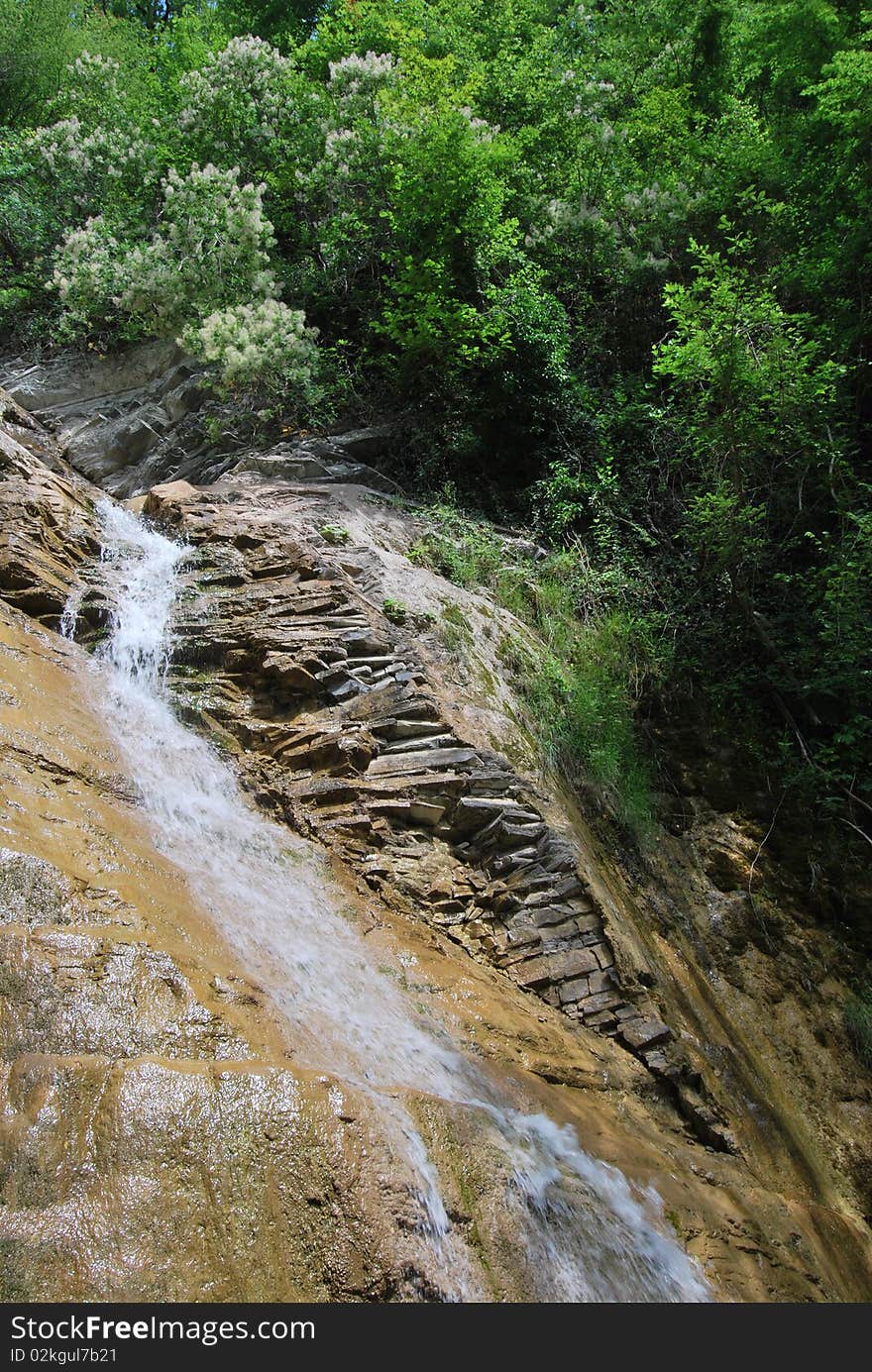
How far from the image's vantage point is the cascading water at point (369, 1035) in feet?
12.1

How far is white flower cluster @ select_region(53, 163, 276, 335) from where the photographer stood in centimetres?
1249

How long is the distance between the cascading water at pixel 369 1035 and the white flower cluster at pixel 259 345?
19.7ft

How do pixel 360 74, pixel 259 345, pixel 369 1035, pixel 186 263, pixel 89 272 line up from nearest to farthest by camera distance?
pixel 369 1035 → pixel 259 345 → pixel 186 263 → pixel 89 272 → pixel 360 74

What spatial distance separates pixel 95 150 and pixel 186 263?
14.3 feet

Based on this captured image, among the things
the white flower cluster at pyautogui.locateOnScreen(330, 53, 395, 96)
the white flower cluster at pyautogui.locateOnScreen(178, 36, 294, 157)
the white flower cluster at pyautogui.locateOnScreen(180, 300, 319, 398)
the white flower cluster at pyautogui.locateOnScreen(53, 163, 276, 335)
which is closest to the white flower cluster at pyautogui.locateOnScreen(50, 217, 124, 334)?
the white flower cluster at pyautogui.locateOnScreen(53, 163, 276, 335)

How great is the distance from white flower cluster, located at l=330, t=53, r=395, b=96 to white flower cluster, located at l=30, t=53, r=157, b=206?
3.64m

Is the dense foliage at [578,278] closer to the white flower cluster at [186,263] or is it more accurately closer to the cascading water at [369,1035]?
the white flower cluster at [186,263]

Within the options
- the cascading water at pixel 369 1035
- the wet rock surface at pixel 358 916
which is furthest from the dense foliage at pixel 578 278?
the cascading water at pixel 369 1035

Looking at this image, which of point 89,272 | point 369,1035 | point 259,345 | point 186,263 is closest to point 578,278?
point 259,345

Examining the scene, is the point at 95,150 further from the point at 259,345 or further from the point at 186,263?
the point at 259,345

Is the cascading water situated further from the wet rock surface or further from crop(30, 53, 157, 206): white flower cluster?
crop(30, 53, 157, 206): white flower cluster

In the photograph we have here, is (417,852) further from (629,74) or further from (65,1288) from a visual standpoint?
(629,74)

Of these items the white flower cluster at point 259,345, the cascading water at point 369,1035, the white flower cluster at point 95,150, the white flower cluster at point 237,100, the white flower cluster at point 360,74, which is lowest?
the cascading water at point 369,1035

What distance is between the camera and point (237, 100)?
14.2 meters
